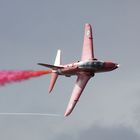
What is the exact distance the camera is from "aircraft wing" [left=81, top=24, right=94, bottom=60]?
360 feet

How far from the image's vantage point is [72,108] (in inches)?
3819

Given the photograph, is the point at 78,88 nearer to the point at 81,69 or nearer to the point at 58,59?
the point at 81,69

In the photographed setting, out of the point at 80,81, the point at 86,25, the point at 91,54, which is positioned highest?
the point at 86,25

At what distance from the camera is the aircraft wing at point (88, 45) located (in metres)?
110

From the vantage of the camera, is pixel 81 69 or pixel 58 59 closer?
pixel 81 69

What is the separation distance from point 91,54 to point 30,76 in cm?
1424

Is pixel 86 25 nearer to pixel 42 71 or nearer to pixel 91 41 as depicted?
pixel 91 41

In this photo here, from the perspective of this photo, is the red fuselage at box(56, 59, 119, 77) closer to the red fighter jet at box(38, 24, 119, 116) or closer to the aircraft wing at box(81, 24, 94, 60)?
the red fighter jet at box(38, 24, 119, 116)

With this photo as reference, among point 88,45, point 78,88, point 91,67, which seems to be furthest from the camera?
point 88,45

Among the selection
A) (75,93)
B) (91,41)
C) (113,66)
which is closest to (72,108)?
(75,93)

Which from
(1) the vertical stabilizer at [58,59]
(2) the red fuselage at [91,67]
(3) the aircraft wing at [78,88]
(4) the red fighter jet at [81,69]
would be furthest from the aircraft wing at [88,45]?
(1) the vertical stabilizer at [58,59]

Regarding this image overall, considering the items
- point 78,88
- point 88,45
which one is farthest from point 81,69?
point 88,45

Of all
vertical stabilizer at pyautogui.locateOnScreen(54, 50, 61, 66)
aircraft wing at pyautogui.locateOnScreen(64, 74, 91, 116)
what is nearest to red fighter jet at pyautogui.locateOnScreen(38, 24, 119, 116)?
aircraft wing at pyautogui.locateOnScreen(64, 74, 91, 116)

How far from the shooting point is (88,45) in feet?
368
